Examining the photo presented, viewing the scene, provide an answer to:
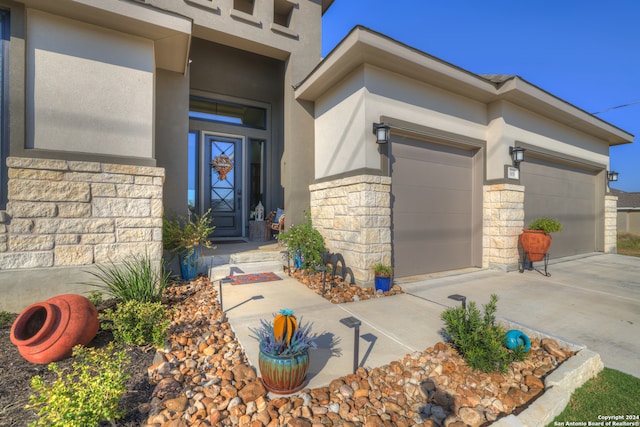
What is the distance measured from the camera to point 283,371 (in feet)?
5.67

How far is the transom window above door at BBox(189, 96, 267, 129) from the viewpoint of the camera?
6.38 metres

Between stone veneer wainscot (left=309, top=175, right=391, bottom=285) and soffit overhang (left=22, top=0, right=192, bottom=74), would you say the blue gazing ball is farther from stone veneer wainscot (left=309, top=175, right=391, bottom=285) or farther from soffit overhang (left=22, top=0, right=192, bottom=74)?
soffit overhang (left=22, top=0, right=192, bottom=74)

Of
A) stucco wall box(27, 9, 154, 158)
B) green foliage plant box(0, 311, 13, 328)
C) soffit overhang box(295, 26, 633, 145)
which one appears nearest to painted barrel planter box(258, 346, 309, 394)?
green foliage plant box(0, 311, 13, 328)

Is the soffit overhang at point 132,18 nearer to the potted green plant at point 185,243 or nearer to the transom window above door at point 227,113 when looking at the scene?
the transom window above door at point 227,113

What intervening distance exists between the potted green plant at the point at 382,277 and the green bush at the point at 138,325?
264 centimetres

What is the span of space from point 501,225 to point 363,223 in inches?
122

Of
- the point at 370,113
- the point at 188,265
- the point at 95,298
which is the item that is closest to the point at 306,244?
the point at 188,265

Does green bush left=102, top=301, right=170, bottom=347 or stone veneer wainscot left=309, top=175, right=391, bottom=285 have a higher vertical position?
stone veneer wainscot left=309, top=175, right=391, bottom=285

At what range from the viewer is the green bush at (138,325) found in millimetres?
2447

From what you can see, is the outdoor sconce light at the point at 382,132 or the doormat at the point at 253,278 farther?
the doormat at the point at 253,278

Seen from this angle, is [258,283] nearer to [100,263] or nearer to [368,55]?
[100,263]

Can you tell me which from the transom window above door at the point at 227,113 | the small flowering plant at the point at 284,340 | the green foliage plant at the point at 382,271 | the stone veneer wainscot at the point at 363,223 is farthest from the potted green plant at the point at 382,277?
the transom window above door at the point at 227,113

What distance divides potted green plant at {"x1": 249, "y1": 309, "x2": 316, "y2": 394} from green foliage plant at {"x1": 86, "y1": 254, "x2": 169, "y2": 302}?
1971 millimetres

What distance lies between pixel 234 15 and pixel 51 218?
14.4 ft
